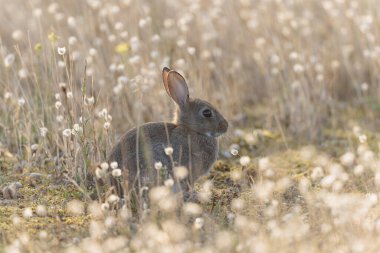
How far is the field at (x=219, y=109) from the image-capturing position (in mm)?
5047

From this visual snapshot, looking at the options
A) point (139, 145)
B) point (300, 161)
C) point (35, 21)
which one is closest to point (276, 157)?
point (300, 161)

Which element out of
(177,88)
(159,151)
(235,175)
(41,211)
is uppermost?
(177,88)

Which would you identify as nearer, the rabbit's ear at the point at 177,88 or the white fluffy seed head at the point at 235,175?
the rabbit's ear at the point at 177,88

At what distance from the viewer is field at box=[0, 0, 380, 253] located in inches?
199

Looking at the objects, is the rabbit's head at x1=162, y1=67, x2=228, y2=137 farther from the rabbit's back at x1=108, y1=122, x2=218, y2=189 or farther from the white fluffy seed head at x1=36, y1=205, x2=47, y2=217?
the white fluffy seed head at x1=36, y1=205, x2=47, y2=217

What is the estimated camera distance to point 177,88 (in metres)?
6.40

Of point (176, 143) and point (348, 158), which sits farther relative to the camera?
point (176, 143)

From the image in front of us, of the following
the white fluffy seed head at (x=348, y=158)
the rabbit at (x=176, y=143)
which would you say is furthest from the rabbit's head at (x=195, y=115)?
the white fluffy seed head at (x=348, y=158)

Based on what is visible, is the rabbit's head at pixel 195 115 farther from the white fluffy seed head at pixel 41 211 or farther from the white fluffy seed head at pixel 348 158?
the white fluffy seed head at pixel 41 211

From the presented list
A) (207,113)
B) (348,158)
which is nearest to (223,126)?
(207,113)

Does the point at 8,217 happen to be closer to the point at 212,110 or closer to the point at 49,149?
the point at 49,149

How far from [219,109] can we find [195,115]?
1995mm

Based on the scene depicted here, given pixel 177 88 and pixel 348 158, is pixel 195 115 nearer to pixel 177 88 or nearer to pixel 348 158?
pixel 177 88

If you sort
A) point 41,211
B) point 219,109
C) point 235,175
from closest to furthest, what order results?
point 41,211 < point 235,175 < point 219,109
